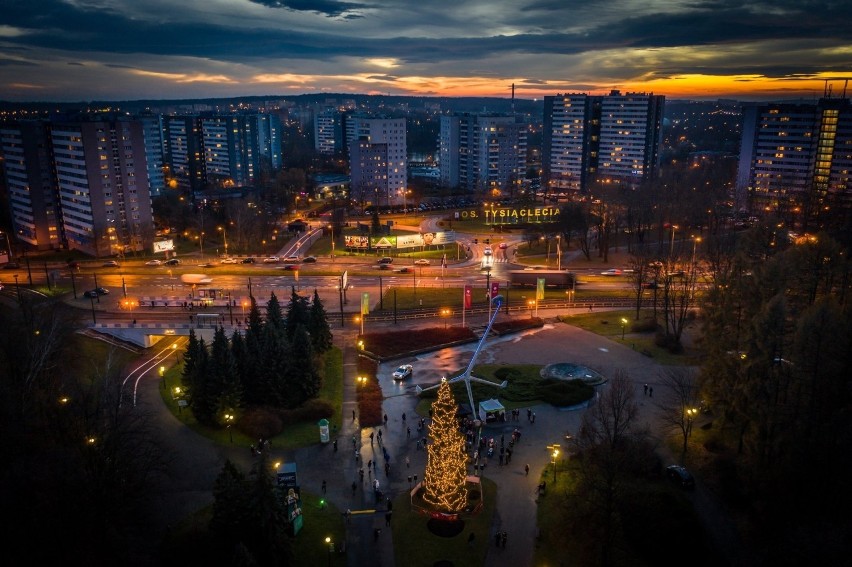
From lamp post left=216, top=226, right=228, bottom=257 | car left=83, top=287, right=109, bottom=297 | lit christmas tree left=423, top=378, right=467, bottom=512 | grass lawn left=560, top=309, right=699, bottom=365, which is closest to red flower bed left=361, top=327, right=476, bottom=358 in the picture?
grass lawn left=560, top=309, right=699, bottom=365

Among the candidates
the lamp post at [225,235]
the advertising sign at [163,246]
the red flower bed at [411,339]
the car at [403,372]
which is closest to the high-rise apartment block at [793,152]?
the red flower bed at [411,339]

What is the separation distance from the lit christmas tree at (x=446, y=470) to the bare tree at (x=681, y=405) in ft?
49.7

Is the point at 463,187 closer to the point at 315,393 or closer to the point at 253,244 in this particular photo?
the point at 253,244

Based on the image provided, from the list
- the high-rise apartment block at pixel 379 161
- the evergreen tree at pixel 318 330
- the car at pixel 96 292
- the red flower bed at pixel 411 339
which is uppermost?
the high-rise apartment block at pixel 379 161

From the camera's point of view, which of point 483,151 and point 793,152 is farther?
point 483,151

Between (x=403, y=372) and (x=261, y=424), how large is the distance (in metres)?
13.8

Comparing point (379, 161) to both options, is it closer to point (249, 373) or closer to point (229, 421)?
point (249, 373)

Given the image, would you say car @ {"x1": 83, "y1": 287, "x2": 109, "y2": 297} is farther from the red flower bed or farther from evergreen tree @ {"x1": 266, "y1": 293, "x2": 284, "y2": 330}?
the red flower bed

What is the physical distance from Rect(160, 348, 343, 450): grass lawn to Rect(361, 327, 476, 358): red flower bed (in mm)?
6180

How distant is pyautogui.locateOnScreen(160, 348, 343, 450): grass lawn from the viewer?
135 ft

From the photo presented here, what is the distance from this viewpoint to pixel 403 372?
5159cm

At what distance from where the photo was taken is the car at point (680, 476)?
35.6 metres

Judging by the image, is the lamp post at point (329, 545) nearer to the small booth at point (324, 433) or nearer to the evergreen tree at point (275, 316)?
the small booth at point (324, 433)

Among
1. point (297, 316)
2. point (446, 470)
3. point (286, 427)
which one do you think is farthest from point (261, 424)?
point (446, 470)
